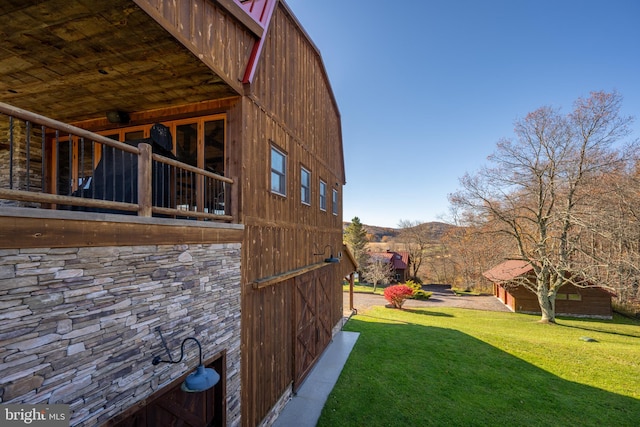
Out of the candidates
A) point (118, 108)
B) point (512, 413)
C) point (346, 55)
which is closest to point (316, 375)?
point (512, 413)

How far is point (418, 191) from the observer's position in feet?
110

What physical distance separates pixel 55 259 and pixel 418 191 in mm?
34616

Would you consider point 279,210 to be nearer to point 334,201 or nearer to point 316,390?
point 316,390

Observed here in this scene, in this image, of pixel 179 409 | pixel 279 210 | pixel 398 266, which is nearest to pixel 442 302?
pixel 398 266

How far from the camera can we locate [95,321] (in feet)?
8.38

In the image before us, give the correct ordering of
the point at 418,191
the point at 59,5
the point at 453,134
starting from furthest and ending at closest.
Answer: the point at 418,191, the point at 453,134, the point at 59,5

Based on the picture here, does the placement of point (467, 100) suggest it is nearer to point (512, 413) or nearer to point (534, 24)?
point (534, 24)

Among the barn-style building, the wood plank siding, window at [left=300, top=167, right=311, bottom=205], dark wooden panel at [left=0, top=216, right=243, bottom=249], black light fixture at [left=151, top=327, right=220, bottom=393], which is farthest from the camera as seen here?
window at [left=300, top=167, right=311, bottom=205]

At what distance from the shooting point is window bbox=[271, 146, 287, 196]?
6407 mm

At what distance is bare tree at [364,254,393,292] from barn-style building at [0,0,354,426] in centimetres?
2725

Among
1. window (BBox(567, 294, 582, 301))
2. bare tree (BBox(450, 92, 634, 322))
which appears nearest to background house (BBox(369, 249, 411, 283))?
window (BBox(567, 294, 582, 301))

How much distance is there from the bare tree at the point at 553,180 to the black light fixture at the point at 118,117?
64.1ft

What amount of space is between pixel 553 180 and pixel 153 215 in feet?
72.9
